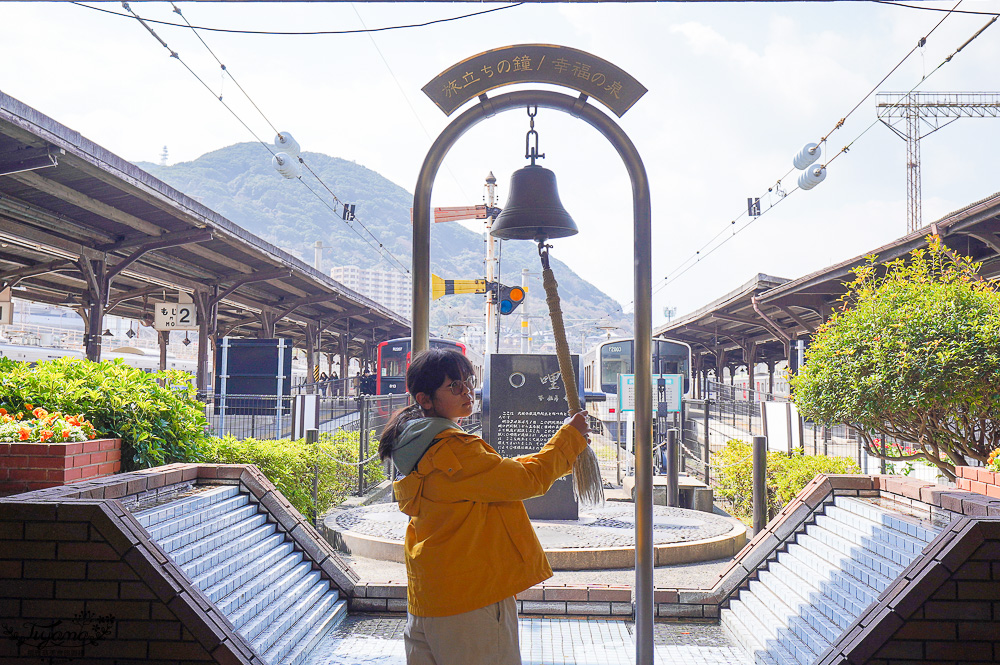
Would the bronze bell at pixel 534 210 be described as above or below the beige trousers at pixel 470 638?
above

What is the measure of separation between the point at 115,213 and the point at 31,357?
54.7 feet

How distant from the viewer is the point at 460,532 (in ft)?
7.26

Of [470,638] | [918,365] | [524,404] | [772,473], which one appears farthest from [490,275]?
[470,638]

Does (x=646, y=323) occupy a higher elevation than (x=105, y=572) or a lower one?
higher

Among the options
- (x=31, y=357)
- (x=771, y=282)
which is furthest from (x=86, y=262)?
(x=31, y=357)

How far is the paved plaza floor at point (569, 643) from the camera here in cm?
385

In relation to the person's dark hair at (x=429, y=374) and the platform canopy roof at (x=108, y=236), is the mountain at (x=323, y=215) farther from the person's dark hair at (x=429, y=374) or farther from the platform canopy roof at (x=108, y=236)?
the person's dark hair at (x=429, y=374)

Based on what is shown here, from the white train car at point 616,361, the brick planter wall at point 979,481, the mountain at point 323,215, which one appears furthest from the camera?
the mountain at point 323,215

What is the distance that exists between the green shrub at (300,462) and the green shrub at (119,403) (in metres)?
0.42

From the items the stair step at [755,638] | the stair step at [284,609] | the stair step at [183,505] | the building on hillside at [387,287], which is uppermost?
the building on hillside at [387,287]

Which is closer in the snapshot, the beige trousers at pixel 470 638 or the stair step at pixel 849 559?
the beige trousers at pixel 470 638

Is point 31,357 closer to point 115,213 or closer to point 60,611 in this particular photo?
point 115,213

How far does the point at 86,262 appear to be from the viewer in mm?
11180

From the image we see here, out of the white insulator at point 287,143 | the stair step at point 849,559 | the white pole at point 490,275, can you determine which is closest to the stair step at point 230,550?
the stair step at point 849,559
